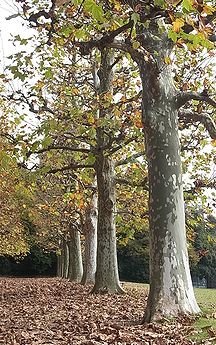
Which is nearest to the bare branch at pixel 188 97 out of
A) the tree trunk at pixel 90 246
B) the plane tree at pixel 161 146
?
the plane tree at pixel 161 146

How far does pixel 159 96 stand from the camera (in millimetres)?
8852

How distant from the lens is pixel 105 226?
15.0 meters

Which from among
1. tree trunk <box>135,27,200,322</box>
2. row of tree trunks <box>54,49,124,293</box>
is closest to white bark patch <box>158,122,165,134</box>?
tree trunk <box>135,27,200,322</box>

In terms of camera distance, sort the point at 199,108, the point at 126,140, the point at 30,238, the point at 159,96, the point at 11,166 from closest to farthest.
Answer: the point at 159,96 < the point at 199,108 < the point at 126,140 < the point at 11,166 < the point at 30,238

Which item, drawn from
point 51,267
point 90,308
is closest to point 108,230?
point 90,308

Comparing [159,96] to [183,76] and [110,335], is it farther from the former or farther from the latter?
[183,76]

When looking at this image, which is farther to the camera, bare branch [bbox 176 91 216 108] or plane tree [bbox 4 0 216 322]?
bare branch [bbox 176 91 216 108]

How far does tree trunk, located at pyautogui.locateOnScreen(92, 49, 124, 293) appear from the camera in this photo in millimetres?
14656

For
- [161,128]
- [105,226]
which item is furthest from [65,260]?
[161,128]

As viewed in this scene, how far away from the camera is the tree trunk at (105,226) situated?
14656 millimetres

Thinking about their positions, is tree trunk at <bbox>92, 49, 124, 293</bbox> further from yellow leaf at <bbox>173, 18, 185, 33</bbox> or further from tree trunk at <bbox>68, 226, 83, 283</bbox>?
tree trunk at <bbox>68, 226, 83, 283</bbox>

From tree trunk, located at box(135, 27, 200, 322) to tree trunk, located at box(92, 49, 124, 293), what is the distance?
5.53 metres

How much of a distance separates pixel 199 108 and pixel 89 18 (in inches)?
117

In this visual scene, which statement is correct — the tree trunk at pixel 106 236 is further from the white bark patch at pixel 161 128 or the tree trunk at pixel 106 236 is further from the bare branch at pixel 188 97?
the white bark patch at pixel 161 128
